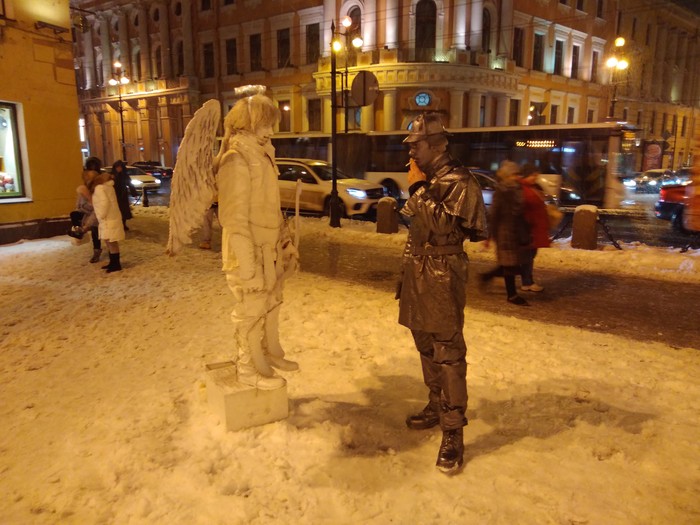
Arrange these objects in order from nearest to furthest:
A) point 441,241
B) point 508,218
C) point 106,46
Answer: point 441,241 → point 508,218 → point 106,46

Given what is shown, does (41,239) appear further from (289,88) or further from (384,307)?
(289,88)

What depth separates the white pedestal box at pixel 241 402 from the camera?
3631 mm

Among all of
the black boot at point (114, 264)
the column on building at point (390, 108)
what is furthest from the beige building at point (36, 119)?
the column on building at point (390, 108)

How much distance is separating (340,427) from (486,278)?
13.2 feet

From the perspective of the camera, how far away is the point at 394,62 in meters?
29.6

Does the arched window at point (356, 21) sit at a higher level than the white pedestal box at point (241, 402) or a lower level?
higher

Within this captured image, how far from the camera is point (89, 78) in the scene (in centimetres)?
5000

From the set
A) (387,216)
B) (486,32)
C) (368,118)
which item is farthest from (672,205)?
(486,32)

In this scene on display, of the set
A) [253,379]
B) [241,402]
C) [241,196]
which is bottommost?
[241,402]

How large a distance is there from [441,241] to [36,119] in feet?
39.7

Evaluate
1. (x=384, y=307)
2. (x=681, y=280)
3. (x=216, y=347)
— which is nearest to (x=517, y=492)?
(x=216, y=347)

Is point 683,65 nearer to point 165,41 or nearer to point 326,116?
point 326,116

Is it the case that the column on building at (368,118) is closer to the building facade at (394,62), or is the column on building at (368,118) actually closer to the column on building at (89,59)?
the building facade at (394,62)

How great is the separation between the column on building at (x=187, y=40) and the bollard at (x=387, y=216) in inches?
1320
